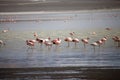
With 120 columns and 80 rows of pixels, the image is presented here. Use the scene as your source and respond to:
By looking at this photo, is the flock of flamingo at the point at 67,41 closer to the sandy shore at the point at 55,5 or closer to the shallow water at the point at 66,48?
the shallow water at the point at 66,48

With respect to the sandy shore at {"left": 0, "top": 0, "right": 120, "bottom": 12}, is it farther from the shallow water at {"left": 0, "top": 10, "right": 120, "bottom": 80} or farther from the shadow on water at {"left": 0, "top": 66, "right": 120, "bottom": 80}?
the shadow on water at {"left": 0, "top": 66, "right": 120, "bottom": 80}

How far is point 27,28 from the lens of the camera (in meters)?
5.41

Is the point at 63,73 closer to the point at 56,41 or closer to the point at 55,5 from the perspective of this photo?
the point at 56,41

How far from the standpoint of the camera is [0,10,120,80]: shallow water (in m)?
3.92

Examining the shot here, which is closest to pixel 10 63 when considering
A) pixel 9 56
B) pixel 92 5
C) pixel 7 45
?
pixel 9 56

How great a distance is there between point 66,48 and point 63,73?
0.65m

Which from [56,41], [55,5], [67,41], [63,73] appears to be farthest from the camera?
[67,41]

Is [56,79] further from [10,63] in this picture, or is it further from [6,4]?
[6,4]

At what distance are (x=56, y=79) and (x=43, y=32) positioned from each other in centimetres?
119

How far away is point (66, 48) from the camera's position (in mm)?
4371

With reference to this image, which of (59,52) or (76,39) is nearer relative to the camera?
(59,52)

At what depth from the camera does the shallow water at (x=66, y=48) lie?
392 cm

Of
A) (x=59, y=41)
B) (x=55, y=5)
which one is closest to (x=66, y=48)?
(x=59, y=41)

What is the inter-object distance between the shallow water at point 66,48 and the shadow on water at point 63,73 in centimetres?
4
